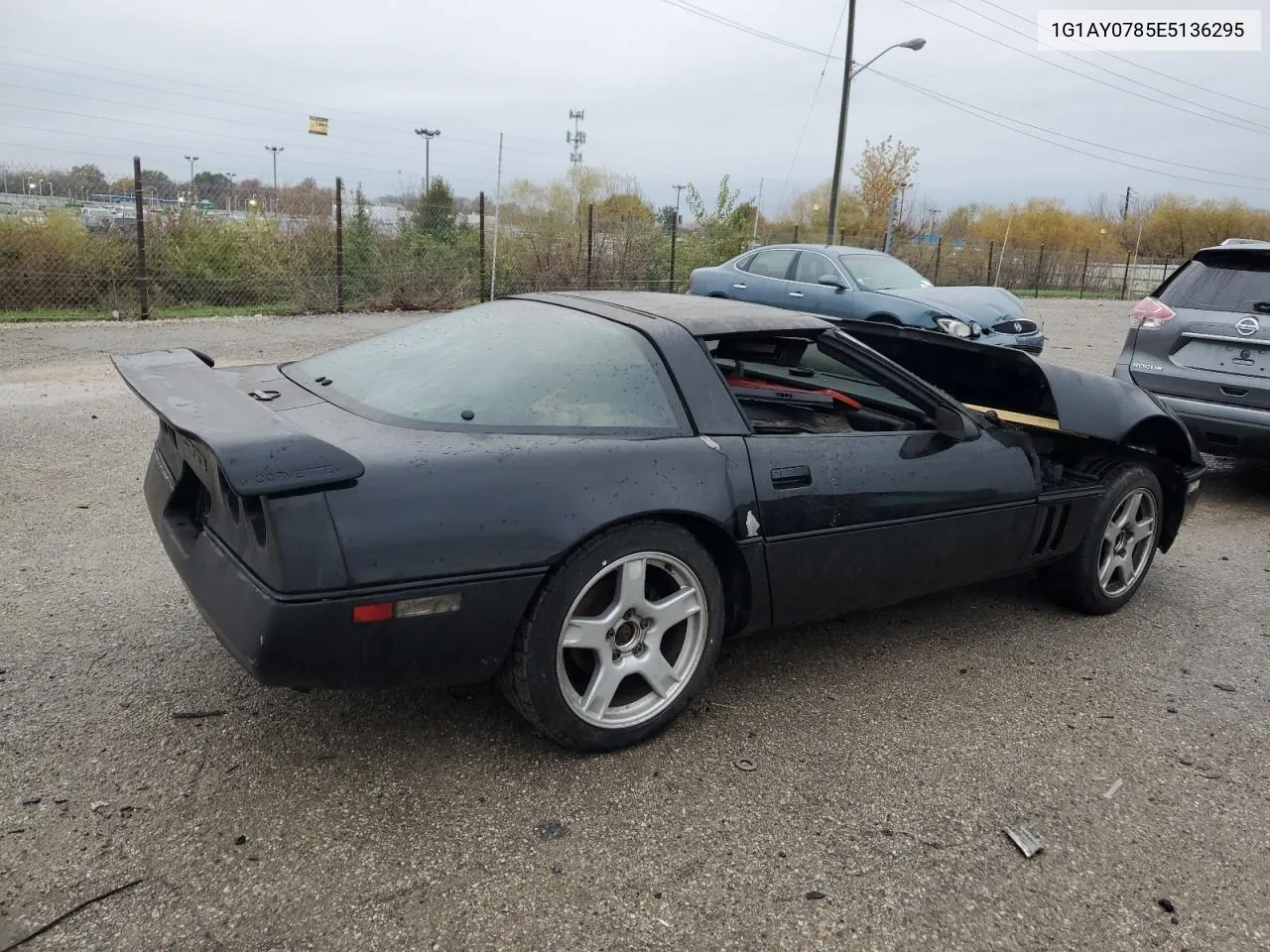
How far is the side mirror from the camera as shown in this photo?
3.46 m

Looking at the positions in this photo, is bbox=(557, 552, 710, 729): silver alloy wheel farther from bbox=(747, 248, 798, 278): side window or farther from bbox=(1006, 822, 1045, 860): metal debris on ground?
bbox=(747, 248, 798, 278): side window

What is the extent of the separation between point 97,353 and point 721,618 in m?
9.28

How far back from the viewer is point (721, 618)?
2.91 meters

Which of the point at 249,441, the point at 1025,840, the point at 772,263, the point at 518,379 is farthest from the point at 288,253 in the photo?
the point at 1025,840

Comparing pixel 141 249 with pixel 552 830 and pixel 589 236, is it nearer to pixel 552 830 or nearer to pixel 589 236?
pixel 589 236

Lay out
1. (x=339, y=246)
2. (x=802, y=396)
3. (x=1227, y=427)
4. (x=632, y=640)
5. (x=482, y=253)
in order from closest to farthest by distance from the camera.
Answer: (x=632, y=640)
(x=802, y=396)
(x=1227, y=427)
(x=339, y=246)
(x=482, y=253)

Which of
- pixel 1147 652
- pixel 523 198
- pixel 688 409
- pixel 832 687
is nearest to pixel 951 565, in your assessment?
pixel 832 687

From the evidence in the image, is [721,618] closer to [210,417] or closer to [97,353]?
[210,417]

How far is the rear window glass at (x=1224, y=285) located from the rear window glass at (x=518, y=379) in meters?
4.87

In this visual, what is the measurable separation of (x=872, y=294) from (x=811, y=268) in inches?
41.7

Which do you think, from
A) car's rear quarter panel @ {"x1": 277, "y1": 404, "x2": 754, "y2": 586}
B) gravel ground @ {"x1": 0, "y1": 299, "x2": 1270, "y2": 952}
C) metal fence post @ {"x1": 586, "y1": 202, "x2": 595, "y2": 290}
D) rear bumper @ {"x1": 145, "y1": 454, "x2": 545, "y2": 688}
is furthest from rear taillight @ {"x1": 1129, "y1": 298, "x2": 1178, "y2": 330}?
metal fence post @ {"x1": 586, "y1": 202, "x2": 595, "y2": 290}

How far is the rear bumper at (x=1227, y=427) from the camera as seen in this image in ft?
19.0

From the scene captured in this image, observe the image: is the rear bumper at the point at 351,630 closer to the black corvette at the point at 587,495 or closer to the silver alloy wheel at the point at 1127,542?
the black corvette at the point at 587,495

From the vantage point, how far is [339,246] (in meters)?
14.5
